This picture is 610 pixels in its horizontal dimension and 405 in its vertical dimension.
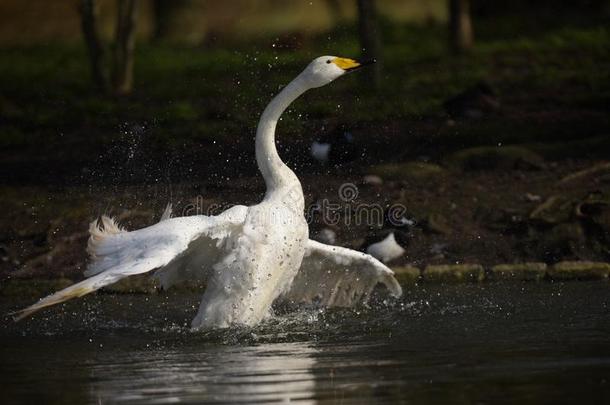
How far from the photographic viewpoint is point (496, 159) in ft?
44.2

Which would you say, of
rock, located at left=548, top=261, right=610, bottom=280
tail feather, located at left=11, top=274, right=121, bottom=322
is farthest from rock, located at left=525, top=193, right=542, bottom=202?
tail feather, located at left=11, top=274, right=121, bottom=322

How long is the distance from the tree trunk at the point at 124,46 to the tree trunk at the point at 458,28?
15.7 ft

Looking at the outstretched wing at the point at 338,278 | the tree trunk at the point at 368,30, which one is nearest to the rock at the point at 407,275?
the outstretched wing at the point at 338,278

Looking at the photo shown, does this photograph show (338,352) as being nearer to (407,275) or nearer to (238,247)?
(238,247)

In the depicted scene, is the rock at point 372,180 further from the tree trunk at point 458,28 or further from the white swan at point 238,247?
the tree trunk at point 458,28

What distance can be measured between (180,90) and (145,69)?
155 centimetres

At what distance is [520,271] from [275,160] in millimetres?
2654

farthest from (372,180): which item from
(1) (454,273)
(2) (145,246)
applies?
(2) (145,246)

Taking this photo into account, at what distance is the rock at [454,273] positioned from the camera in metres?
10.8

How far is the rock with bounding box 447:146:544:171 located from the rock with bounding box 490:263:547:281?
2.69m

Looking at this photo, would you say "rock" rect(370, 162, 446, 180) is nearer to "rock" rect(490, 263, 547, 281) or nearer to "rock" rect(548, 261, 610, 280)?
"rock" rect(490, 263, 547, 281)

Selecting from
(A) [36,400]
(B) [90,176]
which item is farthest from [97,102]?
(A) [36,400]

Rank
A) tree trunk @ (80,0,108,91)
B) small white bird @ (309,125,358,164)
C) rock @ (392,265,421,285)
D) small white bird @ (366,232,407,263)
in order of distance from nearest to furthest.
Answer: rock @ (392,265,421,285), small white bird @ (366,232,407,263), small white bird @ (309,125,358,164), tree trunk @ (80,0,108,91)

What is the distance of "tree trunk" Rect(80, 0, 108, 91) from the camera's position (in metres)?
16.5
